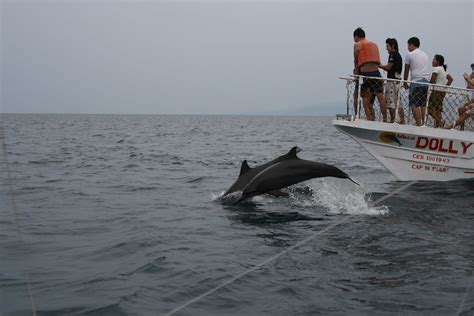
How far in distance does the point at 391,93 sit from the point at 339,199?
380cm

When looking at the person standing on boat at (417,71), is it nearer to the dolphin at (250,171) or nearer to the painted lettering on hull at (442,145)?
the painted lettering on hull at (442,145)

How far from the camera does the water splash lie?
35.1 feet

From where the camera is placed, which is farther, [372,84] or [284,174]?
[372,84]

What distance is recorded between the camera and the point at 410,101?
1380cm

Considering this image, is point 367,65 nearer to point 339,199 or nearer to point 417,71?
point 417,71

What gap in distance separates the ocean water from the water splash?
1.8 inches

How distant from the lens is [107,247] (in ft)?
26.1

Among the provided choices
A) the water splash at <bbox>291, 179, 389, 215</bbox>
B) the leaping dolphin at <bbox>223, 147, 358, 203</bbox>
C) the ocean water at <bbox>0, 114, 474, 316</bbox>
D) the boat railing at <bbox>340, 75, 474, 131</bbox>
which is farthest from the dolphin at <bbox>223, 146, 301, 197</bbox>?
the boat railing at <bbox>340, 75, 474, 131</bbox>

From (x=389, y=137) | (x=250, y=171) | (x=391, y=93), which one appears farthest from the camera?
(x=389, y=137)

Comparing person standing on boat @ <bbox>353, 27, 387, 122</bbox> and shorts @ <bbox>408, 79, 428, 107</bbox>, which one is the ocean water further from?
person standing on boat @ <bbox>353, 27, 387, 122</bbox>

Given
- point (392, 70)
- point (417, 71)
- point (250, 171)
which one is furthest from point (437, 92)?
point (250, 171)

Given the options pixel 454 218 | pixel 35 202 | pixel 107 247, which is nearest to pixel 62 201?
pixel 35 202

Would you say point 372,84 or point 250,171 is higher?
point 372,84

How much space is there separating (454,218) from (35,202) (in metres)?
8.96
